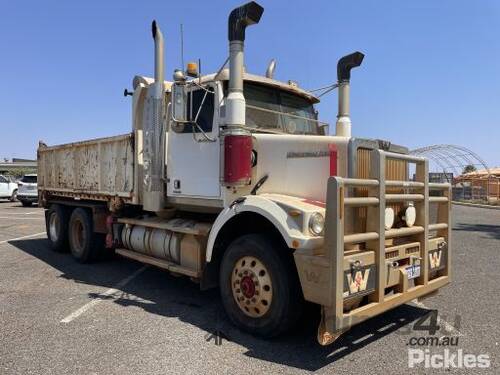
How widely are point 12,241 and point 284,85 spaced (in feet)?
28.5

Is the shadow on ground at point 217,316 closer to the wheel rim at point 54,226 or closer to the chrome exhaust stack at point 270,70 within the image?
Result: the wheel rim at point 54,226

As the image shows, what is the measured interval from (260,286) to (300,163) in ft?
4.45

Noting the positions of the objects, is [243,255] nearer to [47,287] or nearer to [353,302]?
[353,302]

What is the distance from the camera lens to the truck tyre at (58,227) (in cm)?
937

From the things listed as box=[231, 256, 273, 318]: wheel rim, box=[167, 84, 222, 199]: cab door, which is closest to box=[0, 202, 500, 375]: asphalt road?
box=[231, 256, 273, 318]: wheel rim

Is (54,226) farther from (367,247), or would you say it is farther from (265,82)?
(367,247)

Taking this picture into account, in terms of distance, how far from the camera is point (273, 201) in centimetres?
444

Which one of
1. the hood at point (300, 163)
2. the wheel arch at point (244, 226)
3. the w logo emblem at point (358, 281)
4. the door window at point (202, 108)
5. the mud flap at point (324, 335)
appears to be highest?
the door window at point (202, 108)

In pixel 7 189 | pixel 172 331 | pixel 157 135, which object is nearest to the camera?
pixel 172 331

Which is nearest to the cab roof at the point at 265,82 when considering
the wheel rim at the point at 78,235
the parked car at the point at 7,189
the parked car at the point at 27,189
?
the wheel rim at the point at 78,235

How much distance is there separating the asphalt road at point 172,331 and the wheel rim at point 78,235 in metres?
1.08

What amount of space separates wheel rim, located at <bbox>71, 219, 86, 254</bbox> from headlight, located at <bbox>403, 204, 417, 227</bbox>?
6.26 meters

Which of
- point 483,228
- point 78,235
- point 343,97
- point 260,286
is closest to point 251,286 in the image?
point 260,286

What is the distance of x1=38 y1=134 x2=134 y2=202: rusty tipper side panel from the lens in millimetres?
7289
